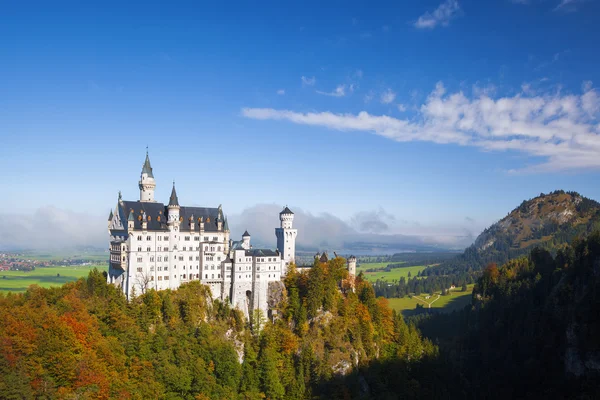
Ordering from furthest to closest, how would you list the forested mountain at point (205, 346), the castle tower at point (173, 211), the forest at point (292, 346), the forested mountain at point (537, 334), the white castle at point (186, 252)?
the forested mountain at point (537, 334)
the castle tower at point (173, 211)
the white castle at point (186, 252)
the forest at point (292, 346)
the forested mountain at point (205, 346)

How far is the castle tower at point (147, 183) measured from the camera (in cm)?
9112

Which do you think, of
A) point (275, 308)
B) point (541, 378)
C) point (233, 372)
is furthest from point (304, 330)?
point (541, 378)

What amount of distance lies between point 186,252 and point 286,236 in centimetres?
1937

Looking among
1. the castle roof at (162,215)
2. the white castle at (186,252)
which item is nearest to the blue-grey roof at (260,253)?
the white castle at (186,252)

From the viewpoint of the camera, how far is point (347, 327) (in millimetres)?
92250

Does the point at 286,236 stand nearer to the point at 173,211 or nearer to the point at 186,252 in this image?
the point at 186,252

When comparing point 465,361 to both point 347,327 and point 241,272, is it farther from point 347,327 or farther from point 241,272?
point 241,272

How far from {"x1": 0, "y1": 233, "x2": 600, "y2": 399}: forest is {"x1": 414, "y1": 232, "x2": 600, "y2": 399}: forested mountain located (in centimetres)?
28

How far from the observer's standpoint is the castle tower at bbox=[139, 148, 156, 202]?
3588 inches

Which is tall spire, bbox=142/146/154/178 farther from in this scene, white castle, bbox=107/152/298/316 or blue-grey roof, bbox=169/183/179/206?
blue-grey roof, bbox=169/183/179/206

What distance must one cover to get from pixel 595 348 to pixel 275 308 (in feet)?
189

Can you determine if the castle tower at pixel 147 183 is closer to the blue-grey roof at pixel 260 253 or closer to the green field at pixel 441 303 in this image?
the blue-grey roof at pixel 260 253

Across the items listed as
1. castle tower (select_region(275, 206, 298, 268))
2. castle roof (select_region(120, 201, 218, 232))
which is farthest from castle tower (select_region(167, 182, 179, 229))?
castle tower (select_region(275, 206, 298, 268))

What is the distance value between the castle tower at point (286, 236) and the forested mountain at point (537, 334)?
157 ft
